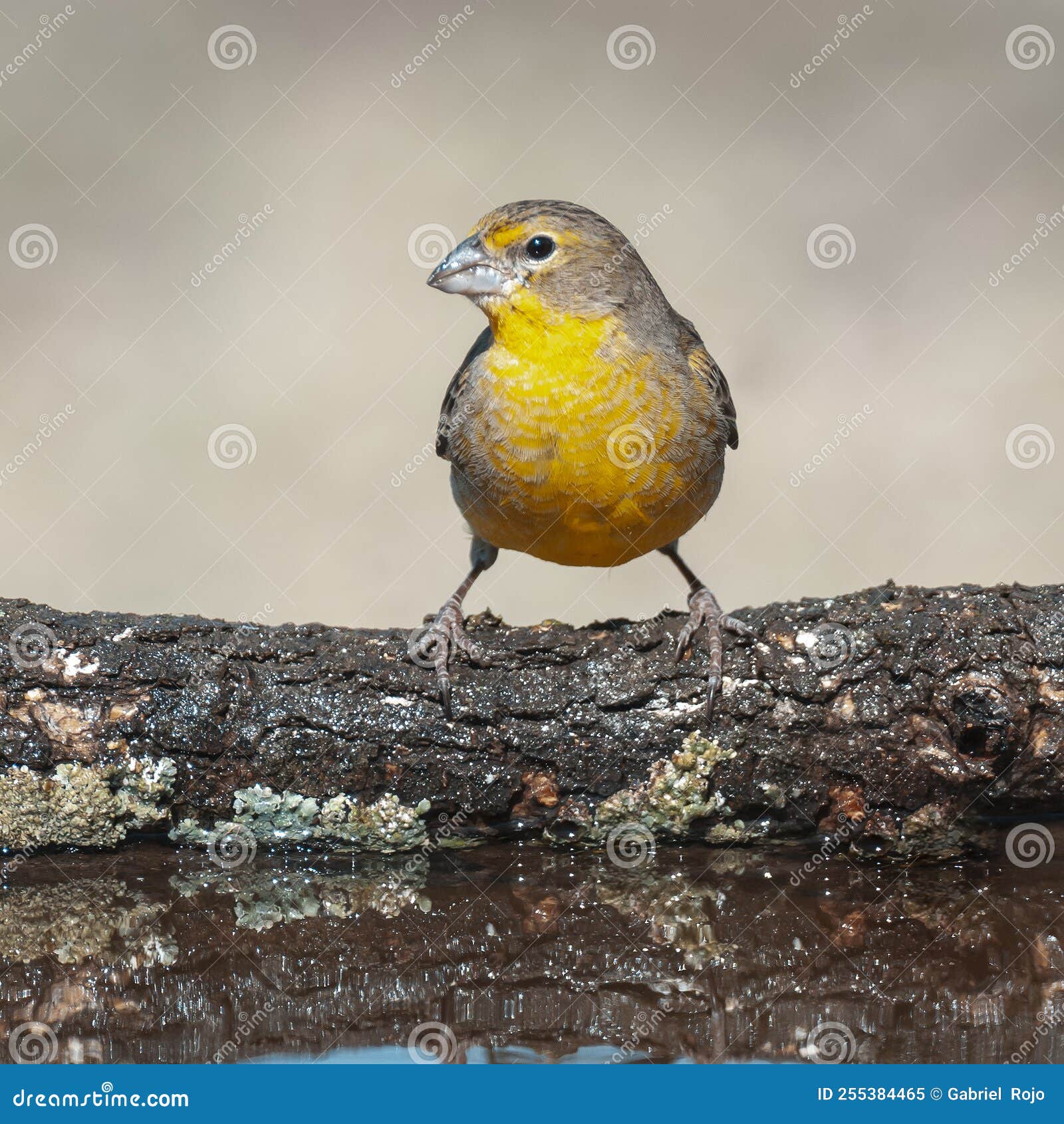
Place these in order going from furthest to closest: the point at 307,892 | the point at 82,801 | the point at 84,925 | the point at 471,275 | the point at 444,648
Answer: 1. the point at 471,275
2. the point at 444,648
3. the point at 82,801
4. the point at 307,892
5. the point at 84,925

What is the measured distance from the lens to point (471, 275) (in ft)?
→ 15.4

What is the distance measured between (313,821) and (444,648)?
27.3 inches

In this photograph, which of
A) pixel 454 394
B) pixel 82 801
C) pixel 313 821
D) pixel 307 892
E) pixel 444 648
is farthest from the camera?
pixel 454 394

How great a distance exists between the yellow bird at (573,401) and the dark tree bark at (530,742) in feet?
1.86

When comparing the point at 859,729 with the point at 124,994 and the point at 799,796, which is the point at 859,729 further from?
the point at 124,994

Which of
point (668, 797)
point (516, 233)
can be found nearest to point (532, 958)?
point (668, 797)

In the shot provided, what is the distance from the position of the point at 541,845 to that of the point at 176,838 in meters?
1.17

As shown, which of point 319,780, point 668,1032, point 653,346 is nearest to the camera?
point 668,1032

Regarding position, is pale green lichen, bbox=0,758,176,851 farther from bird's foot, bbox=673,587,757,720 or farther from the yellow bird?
bird's foot, bbox=673,587,757,720

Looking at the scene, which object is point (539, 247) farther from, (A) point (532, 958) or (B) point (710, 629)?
(A) point (532, 958)

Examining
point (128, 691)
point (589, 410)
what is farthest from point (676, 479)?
point (128, 691)

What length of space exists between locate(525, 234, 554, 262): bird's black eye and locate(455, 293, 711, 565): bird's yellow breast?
0.55ft

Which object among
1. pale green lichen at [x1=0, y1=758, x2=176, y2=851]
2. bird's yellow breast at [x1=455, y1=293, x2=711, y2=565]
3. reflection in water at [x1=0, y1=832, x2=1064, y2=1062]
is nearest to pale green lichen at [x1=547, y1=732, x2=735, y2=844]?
reflection in water at [x1=0, y1=832, x2=1064, y2=1062]

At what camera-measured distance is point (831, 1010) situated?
2787mm
